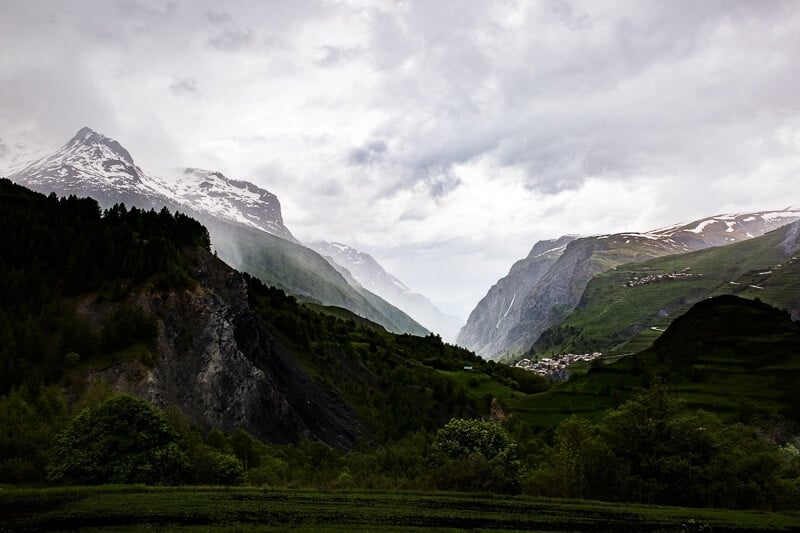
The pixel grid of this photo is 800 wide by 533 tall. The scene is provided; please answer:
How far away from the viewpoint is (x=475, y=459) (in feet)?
230

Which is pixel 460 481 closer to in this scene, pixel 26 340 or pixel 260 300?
pixel 26 340

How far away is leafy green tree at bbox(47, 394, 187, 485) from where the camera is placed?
58.0 m

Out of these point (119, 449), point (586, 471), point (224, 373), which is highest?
point (224, 373)

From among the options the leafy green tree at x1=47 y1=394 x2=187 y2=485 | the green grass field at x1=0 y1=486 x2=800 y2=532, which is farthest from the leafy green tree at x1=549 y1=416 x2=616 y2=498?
the leafy green tree at x1=47 y1=394 x2=187 y2=485

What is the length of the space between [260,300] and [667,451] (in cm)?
13037

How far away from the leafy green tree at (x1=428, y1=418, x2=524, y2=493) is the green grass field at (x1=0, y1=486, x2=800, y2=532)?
191 inches

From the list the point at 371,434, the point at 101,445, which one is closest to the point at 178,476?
the point at 101,445

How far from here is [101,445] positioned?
60.1 metres

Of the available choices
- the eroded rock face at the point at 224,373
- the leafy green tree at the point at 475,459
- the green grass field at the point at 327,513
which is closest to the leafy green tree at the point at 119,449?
the green grass field at the point at 327,513

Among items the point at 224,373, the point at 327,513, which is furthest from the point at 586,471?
the point at 224,373

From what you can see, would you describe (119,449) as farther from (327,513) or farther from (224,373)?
(224,373)

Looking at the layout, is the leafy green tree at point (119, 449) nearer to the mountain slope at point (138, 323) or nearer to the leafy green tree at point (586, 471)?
the mountain slope at point (138, 323)

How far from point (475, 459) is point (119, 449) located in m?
43.5

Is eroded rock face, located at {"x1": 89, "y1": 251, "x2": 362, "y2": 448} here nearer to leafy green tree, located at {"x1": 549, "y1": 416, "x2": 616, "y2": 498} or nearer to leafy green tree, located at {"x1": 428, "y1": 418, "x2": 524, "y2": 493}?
leafy green tree, located at {"x1": 428, "y1": 418, "x2": 524, "y2": 493}
